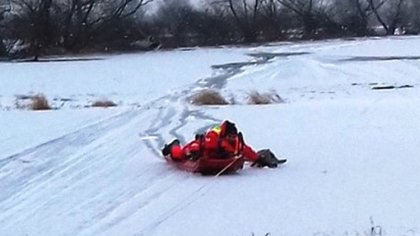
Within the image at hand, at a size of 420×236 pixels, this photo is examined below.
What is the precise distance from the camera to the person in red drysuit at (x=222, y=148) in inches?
396

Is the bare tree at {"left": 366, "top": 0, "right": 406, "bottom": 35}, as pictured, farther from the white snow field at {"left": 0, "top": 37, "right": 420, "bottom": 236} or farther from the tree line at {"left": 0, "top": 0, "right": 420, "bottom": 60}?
the white snow field at {"left": 0, "top": 37, "right": 420, "bottom": 236}

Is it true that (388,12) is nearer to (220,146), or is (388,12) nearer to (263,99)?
(263,99)

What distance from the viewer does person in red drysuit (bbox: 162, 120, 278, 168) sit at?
33.0 feet

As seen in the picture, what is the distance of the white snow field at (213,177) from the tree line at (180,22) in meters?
36.0

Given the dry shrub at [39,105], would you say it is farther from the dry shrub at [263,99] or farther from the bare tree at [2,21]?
the bare tree at [2,21]

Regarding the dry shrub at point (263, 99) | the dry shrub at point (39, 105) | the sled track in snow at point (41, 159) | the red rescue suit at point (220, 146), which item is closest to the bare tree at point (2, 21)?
the dry shrub at point (39, 105)

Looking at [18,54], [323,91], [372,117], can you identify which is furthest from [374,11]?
[372,117]

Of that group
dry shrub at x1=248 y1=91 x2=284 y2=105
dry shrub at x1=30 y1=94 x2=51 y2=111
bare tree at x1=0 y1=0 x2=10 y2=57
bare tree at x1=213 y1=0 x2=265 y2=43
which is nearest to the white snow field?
dry shrub at x1=248 y1=91 x2=284 y2=105

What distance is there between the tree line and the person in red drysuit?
43.7 meters

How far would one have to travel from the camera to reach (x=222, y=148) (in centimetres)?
1005

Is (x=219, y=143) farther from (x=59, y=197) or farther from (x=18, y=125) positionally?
(x=18, y=125)

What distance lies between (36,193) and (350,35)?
60.9 metres

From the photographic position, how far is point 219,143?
10.0 meters

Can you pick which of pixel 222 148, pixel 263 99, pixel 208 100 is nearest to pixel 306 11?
pixel 263 99
